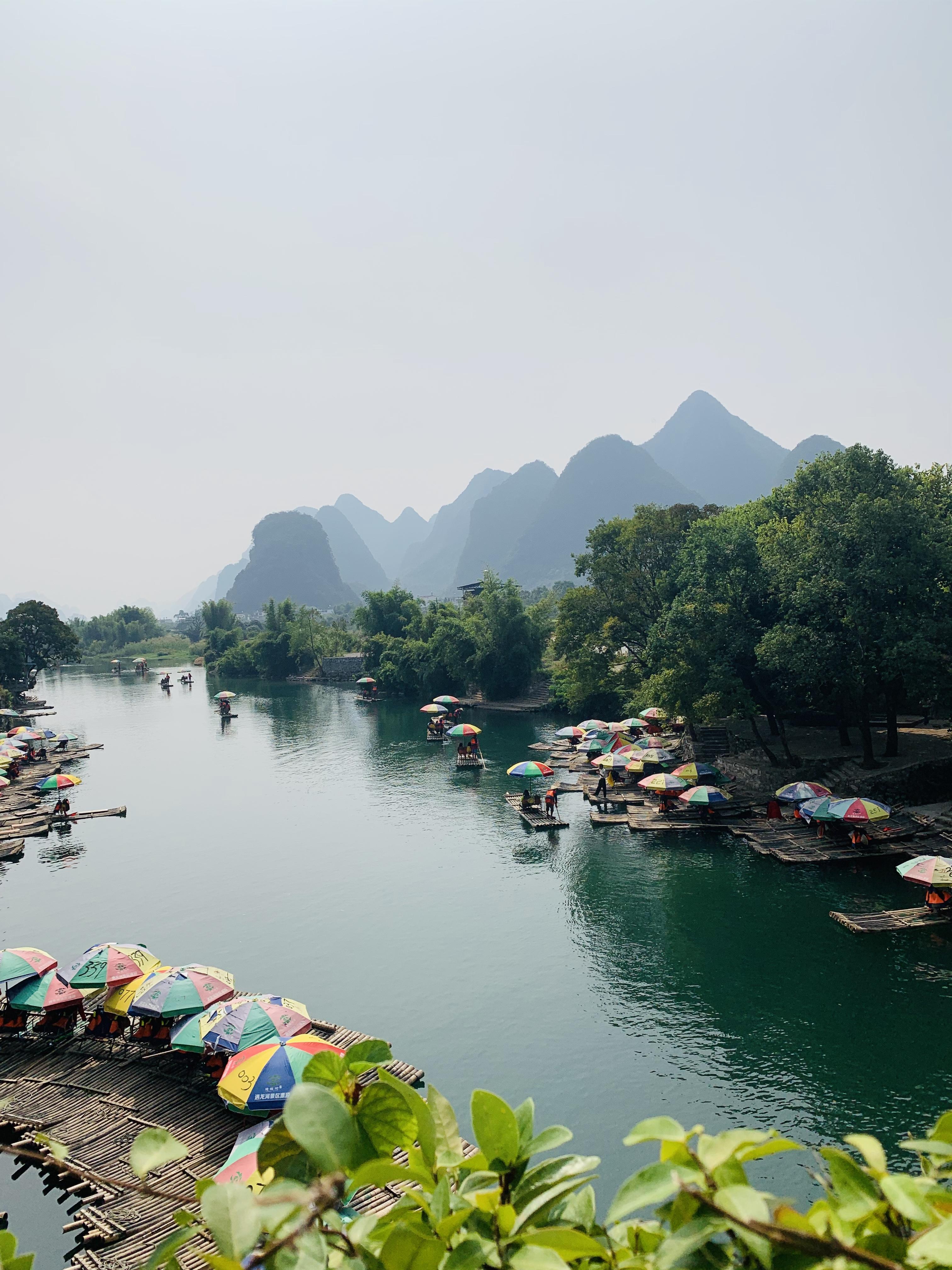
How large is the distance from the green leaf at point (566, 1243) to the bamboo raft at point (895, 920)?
18.8m

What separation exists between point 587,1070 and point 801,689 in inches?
762

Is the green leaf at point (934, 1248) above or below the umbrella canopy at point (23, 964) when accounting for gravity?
above

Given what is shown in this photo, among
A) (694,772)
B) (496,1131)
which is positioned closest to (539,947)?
(694,772)

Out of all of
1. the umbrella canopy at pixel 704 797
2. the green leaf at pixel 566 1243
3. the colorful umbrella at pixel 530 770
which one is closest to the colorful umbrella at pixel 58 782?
the colorful umbrella at pixel 530 770

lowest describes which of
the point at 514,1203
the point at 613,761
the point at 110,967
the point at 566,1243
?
the point at 110,967

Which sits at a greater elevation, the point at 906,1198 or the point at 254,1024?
the point at 906,1198

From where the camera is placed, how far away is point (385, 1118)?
6.58ft

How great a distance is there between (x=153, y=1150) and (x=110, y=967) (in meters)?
16.2

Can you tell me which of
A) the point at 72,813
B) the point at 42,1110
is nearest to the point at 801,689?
the point at 42,1110

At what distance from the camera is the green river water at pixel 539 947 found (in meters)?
13.1

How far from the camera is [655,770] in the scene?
107ft

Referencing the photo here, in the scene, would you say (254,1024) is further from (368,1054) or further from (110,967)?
(368,1054)

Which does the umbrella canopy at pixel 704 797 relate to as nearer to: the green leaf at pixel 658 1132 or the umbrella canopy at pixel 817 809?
the umbrella canopy at pixel 817 809

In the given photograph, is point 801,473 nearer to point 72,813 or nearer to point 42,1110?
point 42,1110
